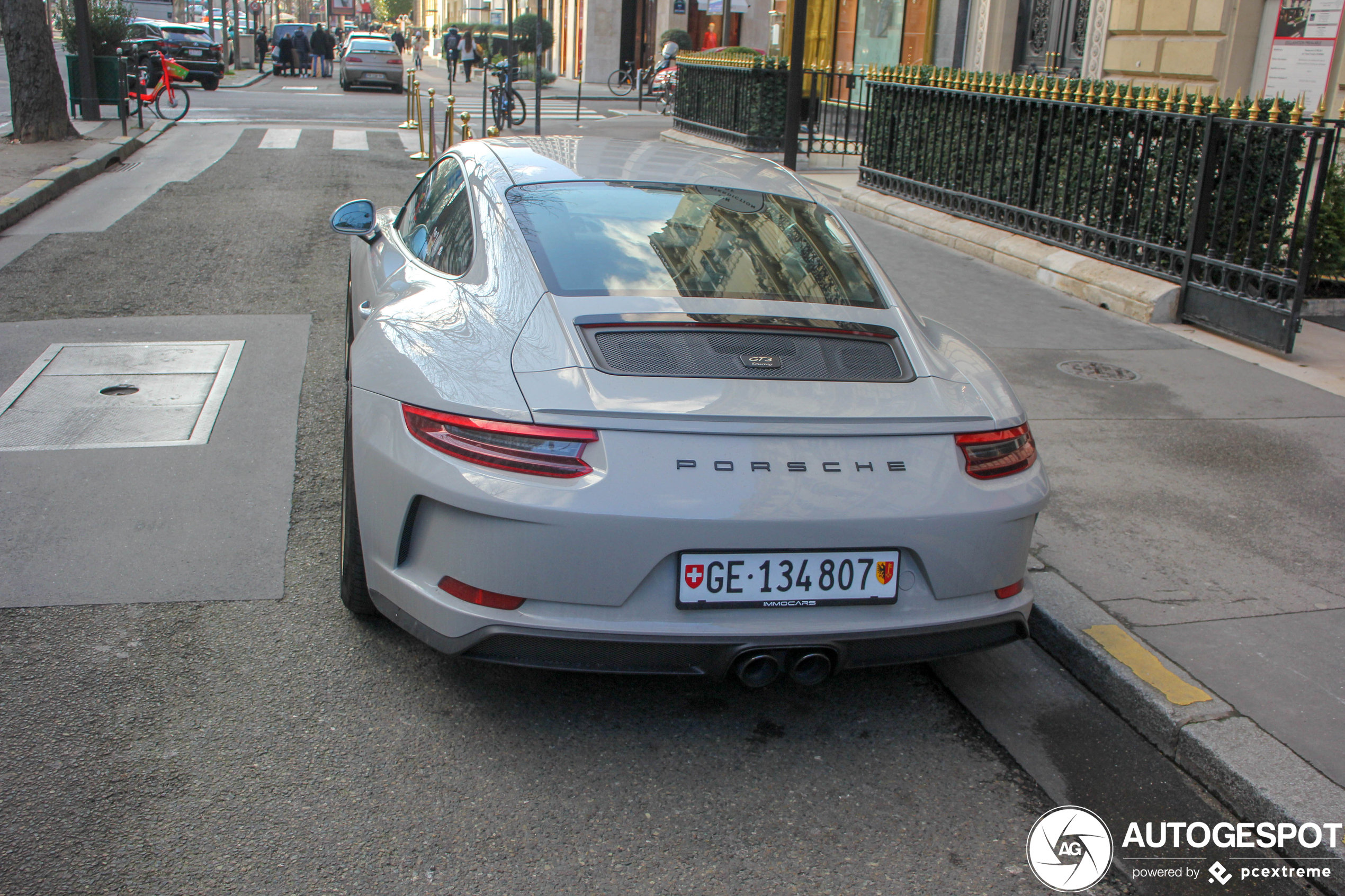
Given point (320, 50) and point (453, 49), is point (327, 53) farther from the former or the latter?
point (453, 49)

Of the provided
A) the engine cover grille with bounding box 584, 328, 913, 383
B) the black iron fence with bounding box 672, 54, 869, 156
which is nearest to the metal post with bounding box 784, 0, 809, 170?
the black iron fence with bounding box 672, 54, 869, 156

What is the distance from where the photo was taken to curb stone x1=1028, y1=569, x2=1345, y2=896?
9.35 ft

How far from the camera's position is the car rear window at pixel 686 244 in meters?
3.44

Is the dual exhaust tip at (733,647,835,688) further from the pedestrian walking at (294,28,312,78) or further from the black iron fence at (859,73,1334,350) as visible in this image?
the pedestrian walking at (294,28,312,78)

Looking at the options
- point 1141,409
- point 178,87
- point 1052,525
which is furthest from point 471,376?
point 178,87

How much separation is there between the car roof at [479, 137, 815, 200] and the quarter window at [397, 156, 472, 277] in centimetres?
20

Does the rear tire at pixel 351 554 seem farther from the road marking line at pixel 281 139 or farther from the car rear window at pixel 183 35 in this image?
the car rear window at pixel 183 35

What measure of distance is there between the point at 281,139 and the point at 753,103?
7872mm

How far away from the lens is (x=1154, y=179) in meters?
8.32

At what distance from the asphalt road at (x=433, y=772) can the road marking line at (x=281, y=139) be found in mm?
15152

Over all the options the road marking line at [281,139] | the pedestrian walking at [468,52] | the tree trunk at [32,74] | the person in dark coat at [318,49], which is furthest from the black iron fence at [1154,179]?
the person in dark coat at [318,49]

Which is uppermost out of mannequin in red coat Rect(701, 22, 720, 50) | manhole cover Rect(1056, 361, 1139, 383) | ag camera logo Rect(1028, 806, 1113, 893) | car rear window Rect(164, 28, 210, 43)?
mannequin in red coat Rect(701, 22, 720, 50)

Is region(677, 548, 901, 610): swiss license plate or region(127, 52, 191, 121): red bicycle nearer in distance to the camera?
region(677, 548, 901, 610): swiss license plate

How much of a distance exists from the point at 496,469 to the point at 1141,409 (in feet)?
15.0
